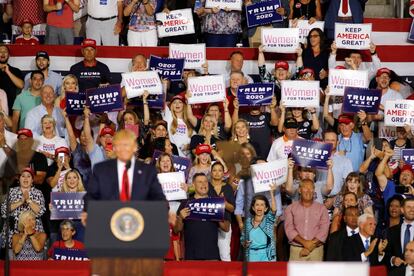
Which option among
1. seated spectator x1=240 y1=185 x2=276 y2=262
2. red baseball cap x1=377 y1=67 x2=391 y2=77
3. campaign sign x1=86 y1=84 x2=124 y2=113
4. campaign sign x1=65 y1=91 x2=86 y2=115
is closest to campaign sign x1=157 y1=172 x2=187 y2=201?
seated spectator x1=240 y1=185 x2=276 y2=262

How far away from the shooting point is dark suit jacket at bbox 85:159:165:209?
9.82 m

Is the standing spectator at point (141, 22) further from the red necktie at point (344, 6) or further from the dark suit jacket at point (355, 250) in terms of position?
the dark suit jacket at point (355, 250)

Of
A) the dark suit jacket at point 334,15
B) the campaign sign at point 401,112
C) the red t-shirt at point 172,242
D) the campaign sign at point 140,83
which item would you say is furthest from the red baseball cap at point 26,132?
the dark suit jacket at point 334,15

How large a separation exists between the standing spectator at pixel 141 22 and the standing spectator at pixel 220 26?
0.61 m

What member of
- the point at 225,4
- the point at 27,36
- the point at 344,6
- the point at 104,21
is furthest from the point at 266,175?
the point at 27,36

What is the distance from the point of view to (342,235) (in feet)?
43.8

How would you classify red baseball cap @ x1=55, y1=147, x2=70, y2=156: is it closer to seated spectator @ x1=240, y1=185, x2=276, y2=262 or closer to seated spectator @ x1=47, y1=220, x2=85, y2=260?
seated spectator @ x1=47, y1=220, x2=85, y2=260

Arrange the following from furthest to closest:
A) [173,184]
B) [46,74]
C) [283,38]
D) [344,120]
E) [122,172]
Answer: [283,38]
[46,74]
[344,120]
[173,184]
[122,172]

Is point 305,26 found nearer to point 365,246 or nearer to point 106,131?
point 106,131

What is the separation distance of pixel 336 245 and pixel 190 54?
3.94 m

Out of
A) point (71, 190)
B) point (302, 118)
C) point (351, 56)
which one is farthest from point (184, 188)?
point (351, 56)

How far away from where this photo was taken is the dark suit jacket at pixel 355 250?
1311 cm

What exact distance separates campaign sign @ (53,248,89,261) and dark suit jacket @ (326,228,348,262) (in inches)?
95.9

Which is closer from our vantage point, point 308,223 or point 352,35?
point 308,223
